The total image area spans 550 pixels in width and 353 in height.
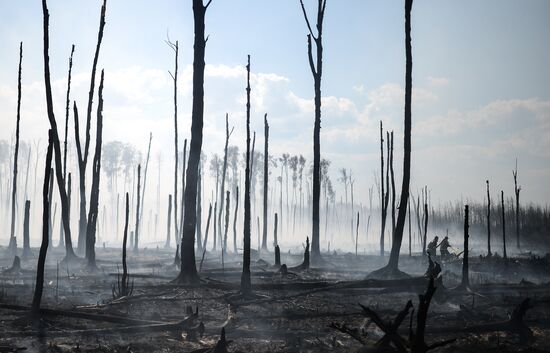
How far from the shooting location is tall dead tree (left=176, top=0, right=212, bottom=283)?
40.2 feet

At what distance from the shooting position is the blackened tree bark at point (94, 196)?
639 inches

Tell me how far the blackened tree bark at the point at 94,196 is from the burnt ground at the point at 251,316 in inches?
105

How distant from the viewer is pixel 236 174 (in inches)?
2559

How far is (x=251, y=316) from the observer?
836 cm

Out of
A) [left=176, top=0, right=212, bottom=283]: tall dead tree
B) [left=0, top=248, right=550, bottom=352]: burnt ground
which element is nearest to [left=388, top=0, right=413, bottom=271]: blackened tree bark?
[left=0, top=248, right=550, bottom=352]: burnt ground

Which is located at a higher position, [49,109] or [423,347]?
[49,109]

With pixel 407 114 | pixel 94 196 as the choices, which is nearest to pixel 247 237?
pixel 407 114

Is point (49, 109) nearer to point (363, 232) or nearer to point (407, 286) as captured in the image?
point (407, 286)

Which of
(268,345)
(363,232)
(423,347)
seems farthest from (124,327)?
(363,232)

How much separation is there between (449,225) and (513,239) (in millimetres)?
13443

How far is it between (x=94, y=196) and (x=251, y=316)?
11732 mm

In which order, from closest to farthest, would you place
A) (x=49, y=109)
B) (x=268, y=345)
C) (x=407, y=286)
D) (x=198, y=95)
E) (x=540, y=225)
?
1. (x=268, y=345)
2. (x=407, y=286)
3. (x=49, y=109)
4. (x=198, y=95)
5. (x=540, y=225)

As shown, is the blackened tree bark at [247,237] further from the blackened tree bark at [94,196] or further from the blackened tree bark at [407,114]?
the blackened tree bark at [94,196]

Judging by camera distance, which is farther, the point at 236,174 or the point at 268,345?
the point at 236,174
